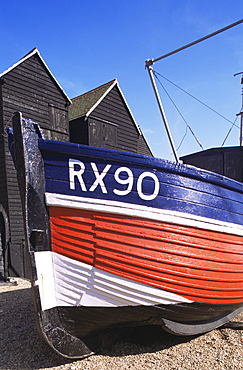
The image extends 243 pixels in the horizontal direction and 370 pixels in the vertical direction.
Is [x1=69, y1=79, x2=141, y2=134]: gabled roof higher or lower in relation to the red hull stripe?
higher

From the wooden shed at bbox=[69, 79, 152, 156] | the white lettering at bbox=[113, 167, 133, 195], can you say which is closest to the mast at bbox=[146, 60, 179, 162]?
the white lettering at bbox=[113, 167, 133, 195]

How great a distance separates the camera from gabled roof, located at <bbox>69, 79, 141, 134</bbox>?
1377 centimetres

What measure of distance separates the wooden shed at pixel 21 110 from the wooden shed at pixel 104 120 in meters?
1.12

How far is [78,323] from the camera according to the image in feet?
8.63

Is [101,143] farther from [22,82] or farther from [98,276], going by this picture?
Result: [98,276]

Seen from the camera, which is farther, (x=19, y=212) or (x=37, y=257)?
(x=19, y=212)

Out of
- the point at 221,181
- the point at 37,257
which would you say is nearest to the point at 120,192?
the point at 37,257

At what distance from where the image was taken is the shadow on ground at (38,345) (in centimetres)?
287

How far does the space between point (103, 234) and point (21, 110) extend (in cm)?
972

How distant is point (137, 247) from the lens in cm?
254

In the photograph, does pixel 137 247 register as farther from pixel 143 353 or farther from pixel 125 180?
pixel 143 353

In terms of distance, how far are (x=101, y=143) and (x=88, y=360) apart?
11.7m

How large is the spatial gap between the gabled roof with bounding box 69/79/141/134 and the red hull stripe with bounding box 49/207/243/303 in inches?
449

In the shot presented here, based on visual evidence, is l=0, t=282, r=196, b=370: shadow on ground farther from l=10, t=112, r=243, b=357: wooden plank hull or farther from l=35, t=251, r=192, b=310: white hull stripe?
l=35, t=251, r=192, b=310: white hull stripe
